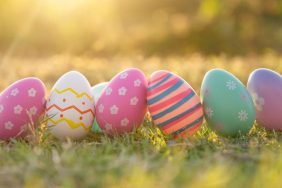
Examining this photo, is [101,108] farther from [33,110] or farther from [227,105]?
[227,105]

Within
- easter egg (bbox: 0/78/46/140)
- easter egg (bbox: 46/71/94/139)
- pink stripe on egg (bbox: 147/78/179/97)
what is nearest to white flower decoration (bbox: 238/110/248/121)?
pink stripe on egg (bbox: 147/78/179/97)

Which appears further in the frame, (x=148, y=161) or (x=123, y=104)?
(x=123, y=104)

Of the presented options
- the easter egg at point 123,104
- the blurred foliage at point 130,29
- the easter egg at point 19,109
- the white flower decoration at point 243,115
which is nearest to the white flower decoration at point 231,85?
the white flower decoration at point 243,115

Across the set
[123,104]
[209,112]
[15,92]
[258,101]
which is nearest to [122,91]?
[123,104]

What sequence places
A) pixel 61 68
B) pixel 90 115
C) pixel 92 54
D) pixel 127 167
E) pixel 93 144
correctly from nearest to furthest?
pixel 127 167, pixel 93 144, pixel 90 115, pixel 61 68, pixel 92 54

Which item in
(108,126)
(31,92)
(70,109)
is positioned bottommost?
(108,126)

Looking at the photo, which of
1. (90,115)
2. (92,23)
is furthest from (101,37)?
(90,115)

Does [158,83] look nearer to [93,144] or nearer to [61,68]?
[93,144]
